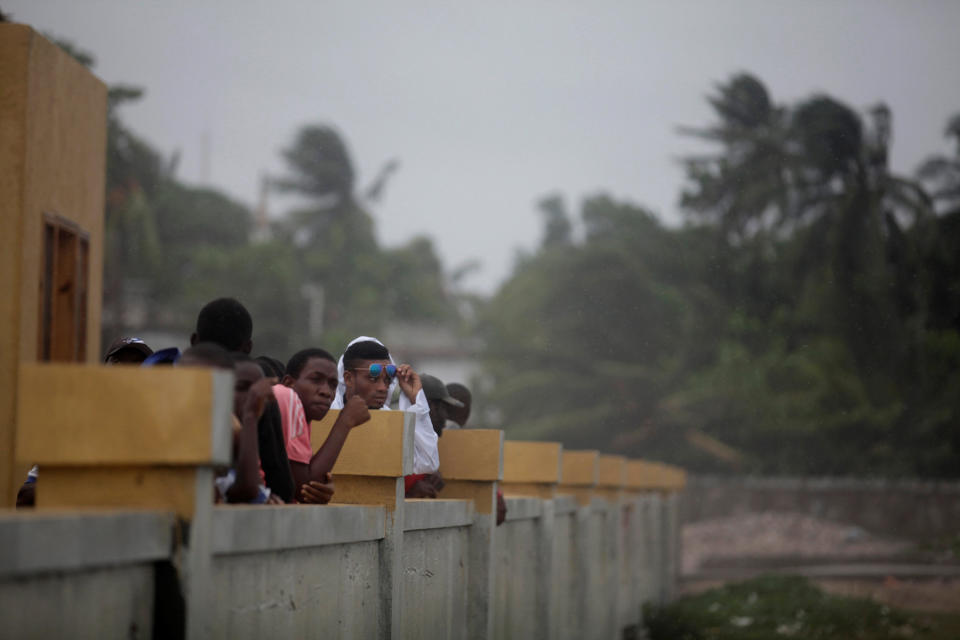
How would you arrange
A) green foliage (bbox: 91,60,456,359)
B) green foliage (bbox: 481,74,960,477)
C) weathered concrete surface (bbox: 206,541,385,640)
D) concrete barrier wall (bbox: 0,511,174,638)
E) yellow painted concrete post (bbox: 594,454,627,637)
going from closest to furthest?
concrete barrier wall (bbox: 0,511,174,638) < weathered concrete surface (bbox: 206,541,385,640) < yellow painted concrete post (bbox: 594,454,627,637) < green foliage (bbox: 481,74,960,477) < green foliage (bbox: 91,60,456,359)

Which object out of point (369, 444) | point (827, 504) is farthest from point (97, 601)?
point (827, 504)

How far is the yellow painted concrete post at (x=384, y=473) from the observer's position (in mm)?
5477

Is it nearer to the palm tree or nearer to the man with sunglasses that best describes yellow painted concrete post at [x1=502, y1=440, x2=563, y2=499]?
the man with sunglasses

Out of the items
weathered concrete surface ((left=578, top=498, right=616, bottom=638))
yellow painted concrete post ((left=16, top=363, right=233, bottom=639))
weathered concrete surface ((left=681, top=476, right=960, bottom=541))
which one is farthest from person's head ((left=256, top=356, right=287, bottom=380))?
weathered concrete surface ((left=681, top=476, right=960, bottom=541))

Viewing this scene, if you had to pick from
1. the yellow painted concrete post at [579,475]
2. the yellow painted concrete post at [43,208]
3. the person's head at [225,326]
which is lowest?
the yellow painted concrete post at [579,475]

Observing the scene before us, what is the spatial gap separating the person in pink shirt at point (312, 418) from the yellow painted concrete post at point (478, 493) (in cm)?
143

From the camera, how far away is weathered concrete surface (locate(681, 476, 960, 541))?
35.6m

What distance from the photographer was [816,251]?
46.0m

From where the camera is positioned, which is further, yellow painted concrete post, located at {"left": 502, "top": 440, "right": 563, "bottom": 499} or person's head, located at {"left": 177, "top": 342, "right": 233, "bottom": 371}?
yellow painted concrete post, located at {"left": 502, "top": 440, "right": 563, "bottom": 499}

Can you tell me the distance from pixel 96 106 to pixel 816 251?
39587 millimetres

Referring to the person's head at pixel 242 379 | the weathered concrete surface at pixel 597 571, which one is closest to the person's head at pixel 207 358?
the person's head at pixel 242 379

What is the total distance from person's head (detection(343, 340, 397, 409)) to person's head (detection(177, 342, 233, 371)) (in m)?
2.11

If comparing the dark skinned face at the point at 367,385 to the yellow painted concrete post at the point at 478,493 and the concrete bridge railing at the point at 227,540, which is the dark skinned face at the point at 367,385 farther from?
the yellow painted concrete post at the point at 478,493

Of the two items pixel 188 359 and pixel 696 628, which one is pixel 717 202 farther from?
pixel 188 359
